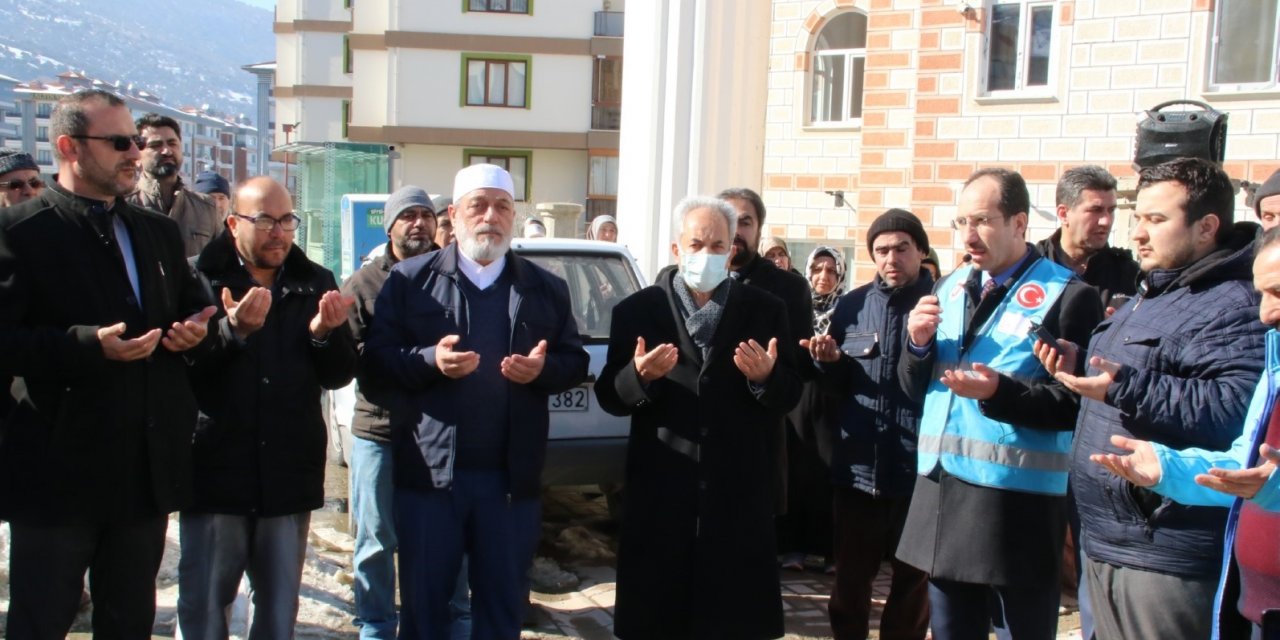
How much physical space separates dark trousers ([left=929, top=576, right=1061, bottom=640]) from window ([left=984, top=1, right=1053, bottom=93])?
322 inches

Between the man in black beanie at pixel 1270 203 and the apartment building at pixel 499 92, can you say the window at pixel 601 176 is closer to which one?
the apartment building at pixel 499 92

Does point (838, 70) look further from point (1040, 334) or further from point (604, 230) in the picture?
point (1040, 334)

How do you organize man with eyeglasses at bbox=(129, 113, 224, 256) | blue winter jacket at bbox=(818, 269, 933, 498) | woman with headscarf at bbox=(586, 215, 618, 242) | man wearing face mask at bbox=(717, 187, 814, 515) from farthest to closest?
woman with headscarf at bbox=(586, 215, 618, 242) < man with eyeglasses at bbox=(129, 113, 224, 256) < man wearing face mask at bbox=(717, 187, 814, 515) < blue winter jacket at bbox=(818, 269, 933, 498)

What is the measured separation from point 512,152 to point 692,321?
34.9m

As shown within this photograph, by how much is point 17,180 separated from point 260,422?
296 cm

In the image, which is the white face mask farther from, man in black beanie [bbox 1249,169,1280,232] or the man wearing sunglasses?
the man wearing sunglasses

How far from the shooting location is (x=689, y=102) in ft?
25.3

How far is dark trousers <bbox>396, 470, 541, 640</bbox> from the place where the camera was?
417cm

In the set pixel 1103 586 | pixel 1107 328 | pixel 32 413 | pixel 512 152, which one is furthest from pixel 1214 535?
pixel 512 152

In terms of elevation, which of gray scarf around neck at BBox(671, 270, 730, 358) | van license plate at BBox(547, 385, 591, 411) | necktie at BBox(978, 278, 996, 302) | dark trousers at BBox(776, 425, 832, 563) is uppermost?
necktie at BBox(978, 278, 996, 302)

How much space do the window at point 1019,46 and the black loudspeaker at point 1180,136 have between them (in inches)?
231

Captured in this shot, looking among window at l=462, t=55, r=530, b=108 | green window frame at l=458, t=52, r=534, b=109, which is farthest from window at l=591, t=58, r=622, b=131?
window at l=462, t=55, r=530, b=108

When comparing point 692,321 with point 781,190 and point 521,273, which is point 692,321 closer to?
point 521,273

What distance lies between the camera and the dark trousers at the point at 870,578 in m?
4.74
